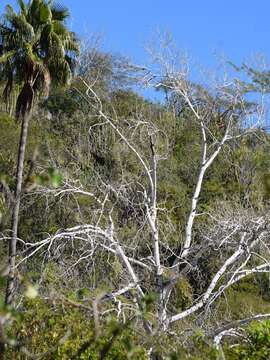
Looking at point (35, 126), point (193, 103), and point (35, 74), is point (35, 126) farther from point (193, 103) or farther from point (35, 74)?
point (193, 103)

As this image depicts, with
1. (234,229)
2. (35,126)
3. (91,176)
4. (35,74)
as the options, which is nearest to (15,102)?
(35,74)

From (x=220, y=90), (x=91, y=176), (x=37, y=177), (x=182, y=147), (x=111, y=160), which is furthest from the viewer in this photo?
(x=182, y=147)

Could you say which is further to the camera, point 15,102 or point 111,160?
point 111,160

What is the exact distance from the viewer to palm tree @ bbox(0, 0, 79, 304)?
16469mm

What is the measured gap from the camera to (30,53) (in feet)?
53.3

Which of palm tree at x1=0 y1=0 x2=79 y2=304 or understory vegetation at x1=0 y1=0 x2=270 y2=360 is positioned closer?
understory vegetation at x1=0 y1=0 x2=270 y2=360

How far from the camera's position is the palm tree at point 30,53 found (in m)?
16.5

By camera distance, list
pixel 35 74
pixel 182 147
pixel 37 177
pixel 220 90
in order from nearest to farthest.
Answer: pixel 37 177 < pixel 220 90 < pixel 35 74 < pixel 182 147

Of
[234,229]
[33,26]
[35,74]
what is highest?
[33,26]

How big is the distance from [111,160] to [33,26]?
30.5 ft

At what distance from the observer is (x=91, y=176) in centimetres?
2108

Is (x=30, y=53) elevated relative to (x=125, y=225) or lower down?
elevated

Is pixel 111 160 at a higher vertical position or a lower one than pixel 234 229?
higher

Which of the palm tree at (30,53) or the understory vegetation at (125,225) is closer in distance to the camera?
the understory vegetation at (125,225)
